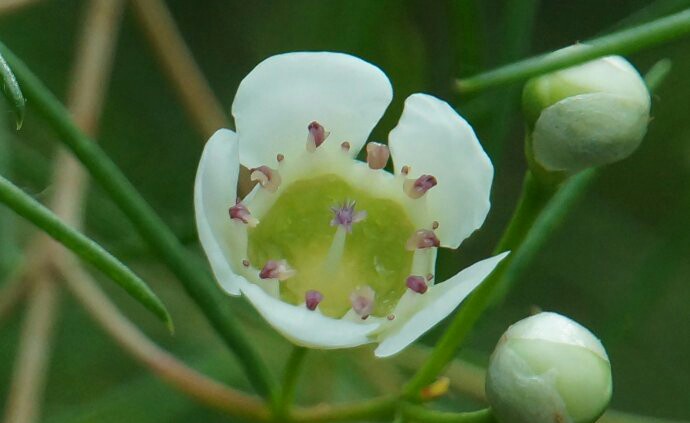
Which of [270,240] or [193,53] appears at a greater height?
[270,240]

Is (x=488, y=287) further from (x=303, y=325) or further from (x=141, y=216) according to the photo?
(x=141, y=216)

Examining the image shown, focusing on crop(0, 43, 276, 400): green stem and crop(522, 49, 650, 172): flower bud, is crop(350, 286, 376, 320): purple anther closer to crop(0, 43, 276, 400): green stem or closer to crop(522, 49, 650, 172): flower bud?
crop(0, 43, 276, 400): green stem

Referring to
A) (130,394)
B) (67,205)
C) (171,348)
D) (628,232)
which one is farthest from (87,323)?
(628,232)

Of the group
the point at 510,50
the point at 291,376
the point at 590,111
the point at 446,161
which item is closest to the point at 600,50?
the point at 590,111

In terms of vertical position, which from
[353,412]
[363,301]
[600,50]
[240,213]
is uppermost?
[600,50]

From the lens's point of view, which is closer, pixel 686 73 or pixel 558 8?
pixel 686 73

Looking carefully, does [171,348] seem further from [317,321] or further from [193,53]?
[317,321]

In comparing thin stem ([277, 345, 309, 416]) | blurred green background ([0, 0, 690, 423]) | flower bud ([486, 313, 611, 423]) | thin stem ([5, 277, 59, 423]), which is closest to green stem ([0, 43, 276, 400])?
thin stem ([277, 345, 309, 416])
